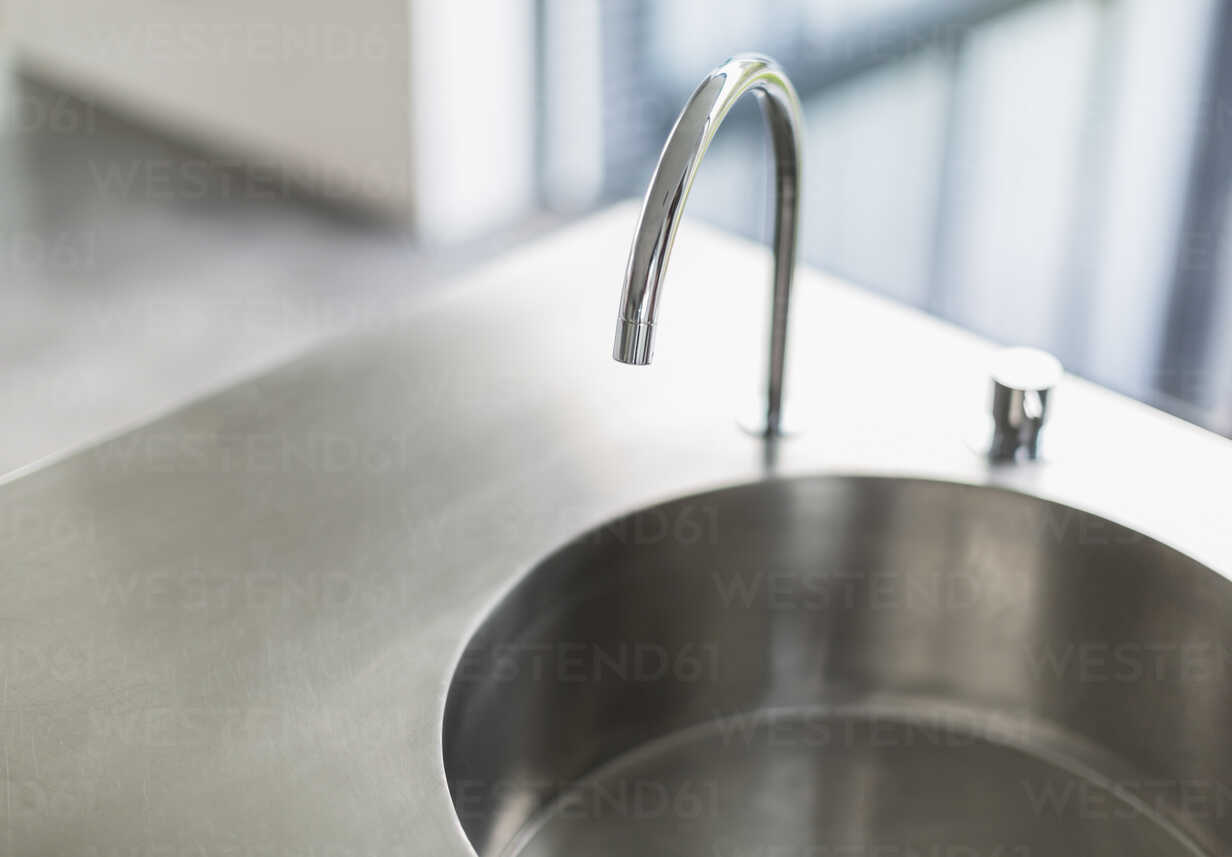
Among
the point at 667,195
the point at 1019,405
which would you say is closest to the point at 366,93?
the point at 1019,405

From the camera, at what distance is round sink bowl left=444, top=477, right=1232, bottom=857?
1036 millimetres

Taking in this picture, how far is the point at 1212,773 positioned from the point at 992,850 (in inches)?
7.2

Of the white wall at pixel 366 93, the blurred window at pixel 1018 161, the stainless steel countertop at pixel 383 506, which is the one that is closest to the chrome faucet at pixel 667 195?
the stainless steel countertop at pixel 383 506

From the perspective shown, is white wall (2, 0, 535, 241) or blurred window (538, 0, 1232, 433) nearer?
blurred window (538, 0, 1232, 433)

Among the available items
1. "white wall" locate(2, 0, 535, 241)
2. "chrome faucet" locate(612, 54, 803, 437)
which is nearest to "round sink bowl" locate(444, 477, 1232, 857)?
"chrome faucet" locate(612, 54, 803, 437)

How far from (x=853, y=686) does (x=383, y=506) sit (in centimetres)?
42

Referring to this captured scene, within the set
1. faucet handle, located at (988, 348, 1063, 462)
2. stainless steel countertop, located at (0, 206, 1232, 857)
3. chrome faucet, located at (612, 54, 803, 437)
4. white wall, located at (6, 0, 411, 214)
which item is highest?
chrome faucet, located at (612, 54, 803, 437)

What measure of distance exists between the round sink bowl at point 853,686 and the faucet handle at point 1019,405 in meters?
0.06

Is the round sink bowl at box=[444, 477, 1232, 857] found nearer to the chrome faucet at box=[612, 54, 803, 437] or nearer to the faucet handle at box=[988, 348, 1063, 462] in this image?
the faucet handle at box=[988, 348, 1063, 462]

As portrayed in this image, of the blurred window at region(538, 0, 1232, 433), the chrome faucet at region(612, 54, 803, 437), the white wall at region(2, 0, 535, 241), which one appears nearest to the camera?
the chrome faucet at region(612, 54, 803, 437)

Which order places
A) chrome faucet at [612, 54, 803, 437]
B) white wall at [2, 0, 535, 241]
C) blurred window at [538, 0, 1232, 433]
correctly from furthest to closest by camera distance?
white wall at [2, 0, 535, 241], blurred window at [538, 0, 1232, 433], chrome faucet at [612, 54, 803, 437]

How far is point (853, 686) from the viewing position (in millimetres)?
1169

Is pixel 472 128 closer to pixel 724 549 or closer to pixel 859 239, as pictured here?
pixel 859 239

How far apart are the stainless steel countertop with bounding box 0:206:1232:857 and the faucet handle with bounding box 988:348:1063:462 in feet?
0.08
